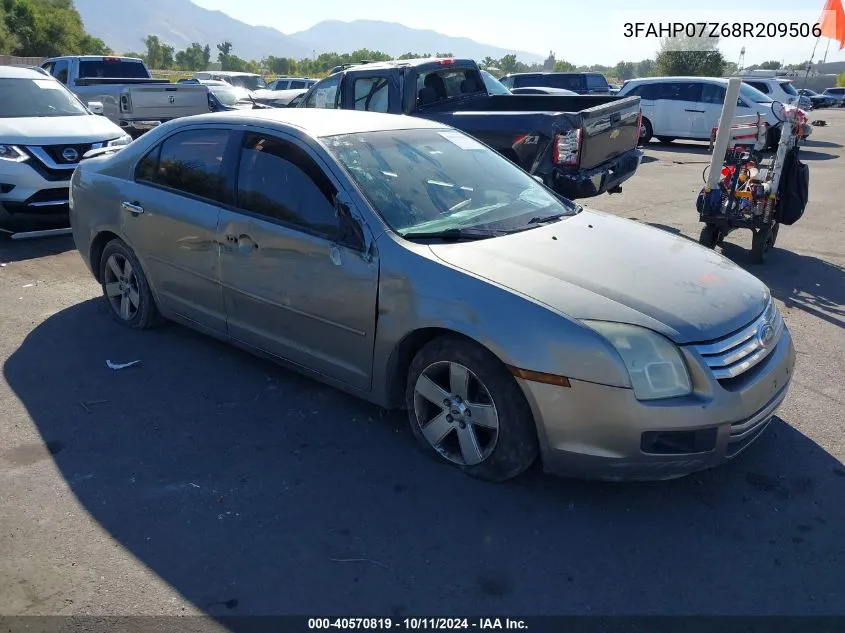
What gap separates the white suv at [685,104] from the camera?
16969mm

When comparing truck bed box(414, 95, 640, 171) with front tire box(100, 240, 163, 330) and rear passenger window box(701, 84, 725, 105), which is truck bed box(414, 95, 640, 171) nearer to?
front tire box(100, 240, 163, 330)

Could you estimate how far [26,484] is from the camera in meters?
3.37

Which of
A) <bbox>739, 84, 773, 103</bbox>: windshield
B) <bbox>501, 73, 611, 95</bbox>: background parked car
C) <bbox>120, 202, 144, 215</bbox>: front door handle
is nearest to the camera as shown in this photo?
<bbox>120, 202, 144, 215</bbox>: front door handle

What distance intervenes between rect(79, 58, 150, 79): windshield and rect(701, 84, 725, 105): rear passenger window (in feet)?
44.3

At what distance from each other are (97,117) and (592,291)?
813 cm

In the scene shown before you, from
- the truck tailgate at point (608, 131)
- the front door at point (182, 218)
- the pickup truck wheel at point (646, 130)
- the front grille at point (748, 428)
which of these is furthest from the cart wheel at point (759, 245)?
the pickup truck wheel at point (646, 130)

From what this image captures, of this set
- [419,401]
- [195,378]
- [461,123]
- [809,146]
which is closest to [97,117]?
[461,123]

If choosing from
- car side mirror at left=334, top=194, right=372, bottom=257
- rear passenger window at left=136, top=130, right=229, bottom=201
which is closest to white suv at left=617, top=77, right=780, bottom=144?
rear passenger window at left=136, top=130, right=229, bottom=201

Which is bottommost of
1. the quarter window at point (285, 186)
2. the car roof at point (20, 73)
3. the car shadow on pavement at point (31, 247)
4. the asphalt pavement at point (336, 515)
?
the car shadow on pavement at point (31, 247)

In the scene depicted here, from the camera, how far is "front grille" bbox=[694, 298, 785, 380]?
9.82ft

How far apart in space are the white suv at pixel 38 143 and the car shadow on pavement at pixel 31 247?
286 mm

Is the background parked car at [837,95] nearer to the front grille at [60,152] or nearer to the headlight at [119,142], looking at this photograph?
the headlight at [119,142]

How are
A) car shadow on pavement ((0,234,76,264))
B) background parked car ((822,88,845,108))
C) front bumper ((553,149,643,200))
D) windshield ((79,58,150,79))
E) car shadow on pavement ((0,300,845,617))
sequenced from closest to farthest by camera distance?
car shadow on pavement ((0,300,845,617))
front bumper ((553,149,643,200))
car shadow on pavement ((0,234,76,264))
windshield ((79,58,150,79))
background parked car ((822,88,845,108))

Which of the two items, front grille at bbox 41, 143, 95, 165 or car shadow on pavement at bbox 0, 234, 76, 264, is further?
front grille at bbox 41, 143, 95, 165
